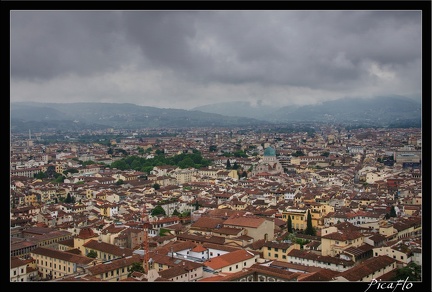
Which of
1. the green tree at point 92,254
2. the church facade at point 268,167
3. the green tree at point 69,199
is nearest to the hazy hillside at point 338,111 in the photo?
the church facade at point 268,167

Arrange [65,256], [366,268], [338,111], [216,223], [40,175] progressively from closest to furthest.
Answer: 1. [366,268]
2. [65,256]
3. [216,223]
4. [40,175]
5. [338,111]

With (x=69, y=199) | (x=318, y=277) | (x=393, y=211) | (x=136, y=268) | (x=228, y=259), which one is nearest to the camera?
(x=318, y=277)

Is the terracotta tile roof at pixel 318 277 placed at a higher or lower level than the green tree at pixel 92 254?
higher

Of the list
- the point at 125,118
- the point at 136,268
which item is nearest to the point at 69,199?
the point at 136,268

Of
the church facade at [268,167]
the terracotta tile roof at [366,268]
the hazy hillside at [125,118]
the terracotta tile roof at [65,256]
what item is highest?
the hazy hillside at [125,118]

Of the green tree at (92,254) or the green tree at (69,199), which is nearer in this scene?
the green tree at (92,254)

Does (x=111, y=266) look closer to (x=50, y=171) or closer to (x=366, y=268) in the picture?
(x=366, y=268)

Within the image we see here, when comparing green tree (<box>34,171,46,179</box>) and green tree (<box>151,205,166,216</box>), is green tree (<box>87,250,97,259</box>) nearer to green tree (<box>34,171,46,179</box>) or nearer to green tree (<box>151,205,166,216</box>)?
green tree (<box>151,205,166,216</box>)

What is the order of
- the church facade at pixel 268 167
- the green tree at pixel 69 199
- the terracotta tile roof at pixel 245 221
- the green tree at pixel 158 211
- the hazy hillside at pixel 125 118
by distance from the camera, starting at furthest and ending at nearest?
the hazy hillside at pixel 125 118 → the church facade at pixel 268 167 → the green tree at pixel 69 199 → the green tree at pixel 158 211 → the terracotta tile roof at pixel 245 221

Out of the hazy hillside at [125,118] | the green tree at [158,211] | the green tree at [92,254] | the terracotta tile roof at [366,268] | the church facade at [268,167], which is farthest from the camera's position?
the hazy hillside at [125,118]

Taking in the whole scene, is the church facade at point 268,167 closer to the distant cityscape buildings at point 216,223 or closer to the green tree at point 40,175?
the distant cityscape buildings at point 216,223
